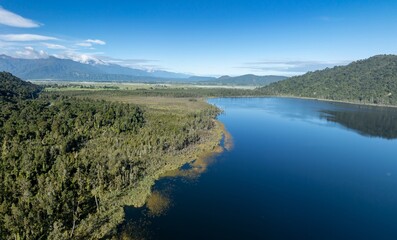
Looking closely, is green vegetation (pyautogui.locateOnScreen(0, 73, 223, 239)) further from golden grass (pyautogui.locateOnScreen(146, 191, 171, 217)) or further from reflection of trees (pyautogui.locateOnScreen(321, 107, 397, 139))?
reflection of trees (pyautogui.locateOnScreen(321, 107, 397, 139))

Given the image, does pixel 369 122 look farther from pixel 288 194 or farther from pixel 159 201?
pixel 159 201

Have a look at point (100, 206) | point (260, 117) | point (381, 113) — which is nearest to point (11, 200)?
point (100, 206)

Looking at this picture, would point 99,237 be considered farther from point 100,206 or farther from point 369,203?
point 369,203

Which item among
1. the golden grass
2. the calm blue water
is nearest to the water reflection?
the golden grass

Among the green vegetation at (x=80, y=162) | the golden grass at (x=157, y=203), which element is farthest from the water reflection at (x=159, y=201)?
the green vegetation at (x=80, y=162)

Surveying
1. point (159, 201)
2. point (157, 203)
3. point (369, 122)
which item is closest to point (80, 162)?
point (159, 201)

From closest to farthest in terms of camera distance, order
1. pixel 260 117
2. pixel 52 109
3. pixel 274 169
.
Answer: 1. pixel 274 169
2. pixel 52 109
3. pixel 260 117
